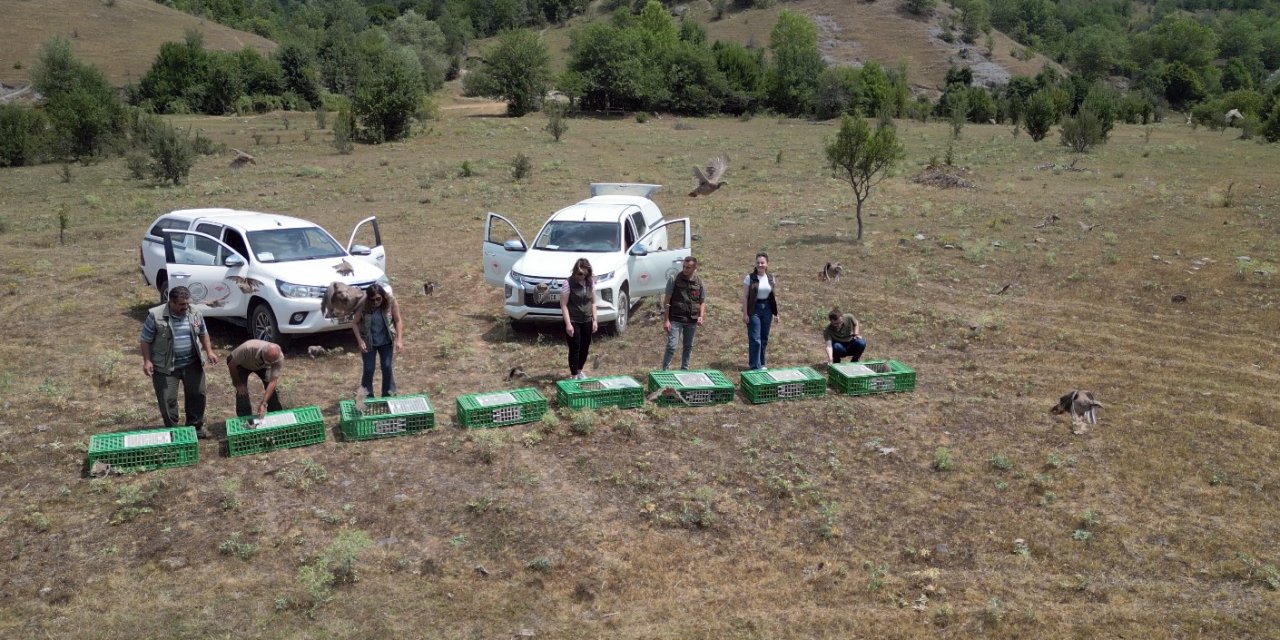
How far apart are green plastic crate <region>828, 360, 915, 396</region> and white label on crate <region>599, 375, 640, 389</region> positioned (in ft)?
7.75

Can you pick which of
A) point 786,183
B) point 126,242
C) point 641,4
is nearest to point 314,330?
point 126,242

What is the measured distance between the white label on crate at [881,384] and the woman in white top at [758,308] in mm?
1319

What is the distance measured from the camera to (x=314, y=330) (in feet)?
37.0

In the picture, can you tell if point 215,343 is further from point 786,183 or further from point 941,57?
point 941,57

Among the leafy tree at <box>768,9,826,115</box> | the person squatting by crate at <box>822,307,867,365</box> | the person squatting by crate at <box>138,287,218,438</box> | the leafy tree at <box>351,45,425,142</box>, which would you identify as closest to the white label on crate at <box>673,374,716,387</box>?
the person squatting by crate at <box>822,307,867,365</box>

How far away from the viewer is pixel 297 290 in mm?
11258

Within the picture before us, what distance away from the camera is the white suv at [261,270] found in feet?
36.9

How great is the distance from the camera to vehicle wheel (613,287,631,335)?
12443 mm

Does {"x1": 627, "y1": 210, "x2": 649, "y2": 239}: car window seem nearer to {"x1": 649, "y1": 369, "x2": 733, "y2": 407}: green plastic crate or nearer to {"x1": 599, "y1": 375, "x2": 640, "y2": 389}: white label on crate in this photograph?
{"x1": 649, "y1": 369, "x2": 733, "y2": 407}: green plastic crate

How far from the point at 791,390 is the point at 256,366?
543 cm

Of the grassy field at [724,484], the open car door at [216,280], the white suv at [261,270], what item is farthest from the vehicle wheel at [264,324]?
the grassy field at [724,484]

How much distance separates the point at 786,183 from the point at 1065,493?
67.6 feet

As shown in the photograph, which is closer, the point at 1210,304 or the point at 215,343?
the point at 215,343

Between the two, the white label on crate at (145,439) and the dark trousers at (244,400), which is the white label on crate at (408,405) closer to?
the dark trousers at (244,400)
